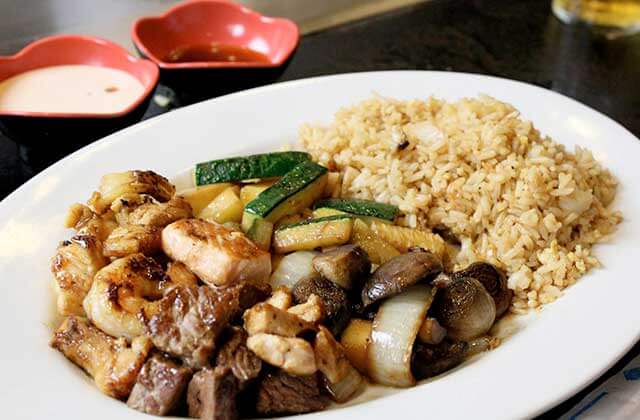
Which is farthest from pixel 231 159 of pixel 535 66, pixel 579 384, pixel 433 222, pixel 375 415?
pixel 535 66

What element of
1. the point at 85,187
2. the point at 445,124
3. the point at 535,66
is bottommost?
the point at 535,66

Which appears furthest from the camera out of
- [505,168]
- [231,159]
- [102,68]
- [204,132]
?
[102,68]

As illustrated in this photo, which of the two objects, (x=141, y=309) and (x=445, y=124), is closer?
(x=141, y=309)

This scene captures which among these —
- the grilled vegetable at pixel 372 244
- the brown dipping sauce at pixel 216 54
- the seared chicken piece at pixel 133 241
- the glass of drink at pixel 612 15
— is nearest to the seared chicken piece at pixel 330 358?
the grilled vegetable at pixel 372 244

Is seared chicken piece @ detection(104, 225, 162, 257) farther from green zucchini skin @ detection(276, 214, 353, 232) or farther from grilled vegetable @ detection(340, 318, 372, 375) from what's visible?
grilled vegetable @ detection(340, 318, 372, 375)

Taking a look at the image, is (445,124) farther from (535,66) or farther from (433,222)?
(535,66)

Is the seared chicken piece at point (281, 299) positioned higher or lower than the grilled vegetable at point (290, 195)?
higher

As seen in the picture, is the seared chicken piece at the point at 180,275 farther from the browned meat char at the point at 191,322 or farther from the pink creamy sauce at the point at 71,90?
the pink creamy sauce at the point at 71,90
